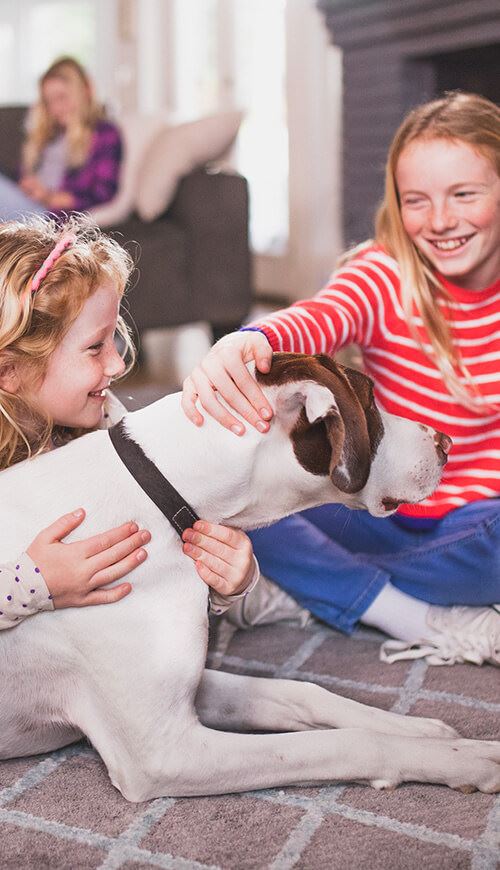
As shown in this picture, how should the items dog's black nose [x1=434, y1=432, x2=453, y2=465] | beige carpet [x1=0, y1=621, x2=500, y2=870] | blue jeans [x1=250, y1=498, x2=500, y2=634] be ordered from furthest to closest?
blue jeans [x1=250, y1=498, x2=500, y2=634] → dog's black nose [x1=434, y1=432, x2=453, y2=465] → beige carpet [x1=0, y1=621, x2=500, y2=870]

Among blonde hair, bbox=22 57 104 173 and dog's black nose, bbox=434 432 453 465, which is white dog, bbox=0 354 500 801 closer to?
dog's black nose, bbox=434 432 453 465

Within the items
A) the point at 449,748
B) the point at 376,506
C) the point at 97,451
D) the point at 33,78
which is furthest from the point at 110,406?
the point at 33,78

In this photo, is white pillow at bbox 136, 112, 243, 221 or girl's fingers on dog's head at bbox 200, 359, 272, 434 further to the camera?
white pillow at bbox 136, 112, 243, 221

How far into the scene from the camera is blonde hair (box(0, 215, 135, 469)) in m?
1.50

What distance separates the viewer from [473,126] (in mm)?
1931

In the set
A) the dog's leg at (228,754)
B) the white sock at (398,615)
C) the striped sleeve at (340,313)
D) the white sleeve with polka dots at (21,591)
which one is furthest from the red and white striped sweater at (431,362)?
the white sleeve with polka dots at (21,591)

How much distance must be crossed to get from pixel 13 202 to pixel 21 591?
129 inches

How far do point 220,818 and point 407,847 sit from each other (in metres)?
0.25

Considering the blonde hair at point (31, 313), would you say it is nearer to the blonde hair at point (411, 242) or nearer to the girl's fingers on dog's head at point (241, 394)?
the girl's fingers on dog's head at point (241, 394)

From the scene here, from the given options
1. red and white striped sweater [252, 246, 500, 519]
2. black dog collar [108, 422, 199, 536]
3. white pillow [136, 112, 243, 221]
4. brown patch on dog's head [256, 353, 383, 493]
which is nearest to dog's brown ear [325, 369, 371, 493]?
brown patch on dog's head [256, 353, 383, 493]

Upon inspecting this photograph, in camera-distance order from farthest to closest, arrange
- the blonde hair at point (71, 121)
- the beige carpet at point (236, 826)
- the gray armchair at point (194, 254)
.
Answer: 1. the blonde hair at point (71, 121)
2. the gray armchair at point (194, 254)
3. the beige carpet at point (236, 826)

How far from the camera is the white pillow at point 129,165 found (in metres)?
4.32

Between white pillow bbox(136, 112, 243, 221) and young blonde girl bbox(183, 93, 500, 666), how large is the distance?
7.75ft

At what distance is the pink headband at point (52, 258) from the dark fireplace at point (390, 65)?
2977mm
